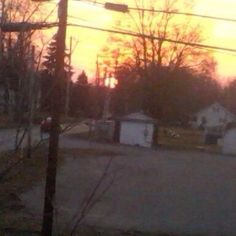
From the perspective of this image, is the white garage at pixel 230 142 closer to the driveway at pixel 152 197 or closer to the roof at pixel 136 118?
the roof at pixel 136 118

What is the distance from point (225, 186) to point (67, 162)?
10123 mm

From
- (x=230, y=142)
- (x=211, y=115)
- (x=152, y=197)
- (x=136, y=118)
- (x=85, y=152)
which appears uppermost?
(x=136, y=118)

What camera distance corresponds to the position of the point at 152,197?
25.6 meters

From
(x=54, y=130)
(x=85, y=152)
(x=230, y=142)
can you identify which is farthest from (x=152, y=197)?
(x=230, y=142)

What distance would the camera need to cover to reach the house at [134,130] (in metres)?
63.8

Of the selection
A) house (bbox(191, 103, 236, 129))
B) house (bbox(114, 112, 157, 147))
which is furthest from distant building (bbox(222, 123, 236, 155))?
house (bbox(191, 103, 236, 129))

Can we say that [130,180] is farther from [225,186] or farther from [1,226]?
[1,226]

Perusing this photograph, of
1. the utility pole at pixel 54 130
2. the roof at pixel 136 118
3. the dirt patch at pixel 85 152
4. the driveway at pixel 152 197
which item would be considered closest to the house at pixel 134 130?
the roof at pixel 136 118

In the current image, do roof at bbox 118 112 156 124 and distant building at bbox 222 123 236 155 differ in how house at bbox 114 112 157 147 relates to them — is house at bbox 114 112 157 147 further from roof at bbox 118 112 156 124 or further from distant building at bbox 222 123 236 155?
distant building at bbox 222 123 236 155

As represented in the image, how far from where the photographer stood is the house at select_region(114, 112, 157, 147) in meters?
63.8

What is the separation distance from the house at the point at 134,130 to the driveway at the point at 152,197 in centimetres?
2077

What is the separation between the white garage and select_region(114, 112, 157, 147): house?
6328 mm

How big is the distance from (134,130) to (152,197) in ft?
127

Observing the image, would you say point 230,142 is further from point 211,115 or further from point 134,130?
point 211,115
